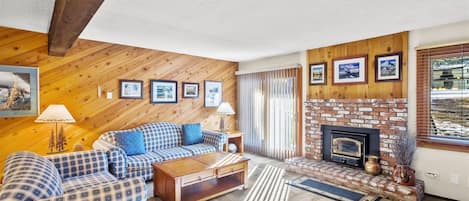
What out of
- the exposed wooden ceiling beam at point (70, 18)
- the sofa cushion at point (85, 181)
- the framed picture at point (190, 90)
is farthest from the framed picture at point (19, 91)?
the framed picture at point (190, 90)

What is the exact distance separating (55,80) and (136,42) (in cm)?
129

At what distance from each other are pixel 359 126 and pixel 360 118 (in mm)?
128

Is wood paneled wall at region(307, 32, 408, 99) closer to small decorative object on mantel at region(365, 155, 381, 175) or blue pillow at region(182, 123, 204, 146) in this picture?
small decorative object on mantel at region(365, 155, 381, 175)

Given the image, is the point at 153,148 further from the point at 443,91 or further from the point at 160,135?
the point at 443,91

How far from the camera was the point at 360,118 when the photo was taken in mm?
3748

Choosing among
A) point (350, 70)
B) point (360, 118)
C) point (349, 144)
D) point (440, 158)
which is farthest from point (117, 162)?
point (440, 158)

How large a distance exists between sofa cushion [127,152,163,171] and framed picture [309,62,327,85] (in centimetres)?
296

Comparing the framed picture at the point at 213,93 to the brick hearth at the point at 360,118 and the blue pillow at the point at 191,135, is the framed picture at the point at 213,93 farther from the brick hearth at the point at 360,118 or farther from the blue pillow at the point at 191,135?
the brick hearth at the point at 360,118

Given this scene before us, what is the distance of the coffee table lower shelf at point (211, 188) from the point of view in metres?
2.94

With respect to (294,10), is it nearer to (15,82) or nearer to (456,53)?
(456,53)

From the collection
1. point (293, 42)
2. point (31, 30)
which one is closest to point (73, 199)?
point (31, 30)

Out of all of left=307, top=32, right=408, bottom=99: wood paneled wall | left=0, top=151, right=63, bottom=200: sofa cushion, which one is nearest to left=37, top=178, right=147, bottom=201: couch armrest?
left=0, top=151, right=63, bottom=200: sofa cushion

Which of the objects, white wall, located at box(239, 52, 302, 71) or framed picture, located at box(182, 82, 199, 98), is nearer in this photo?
white wall, located at box(239, 52, 302, 71)

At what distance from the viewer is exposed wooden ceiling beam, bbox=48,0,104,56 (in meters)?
1.84
